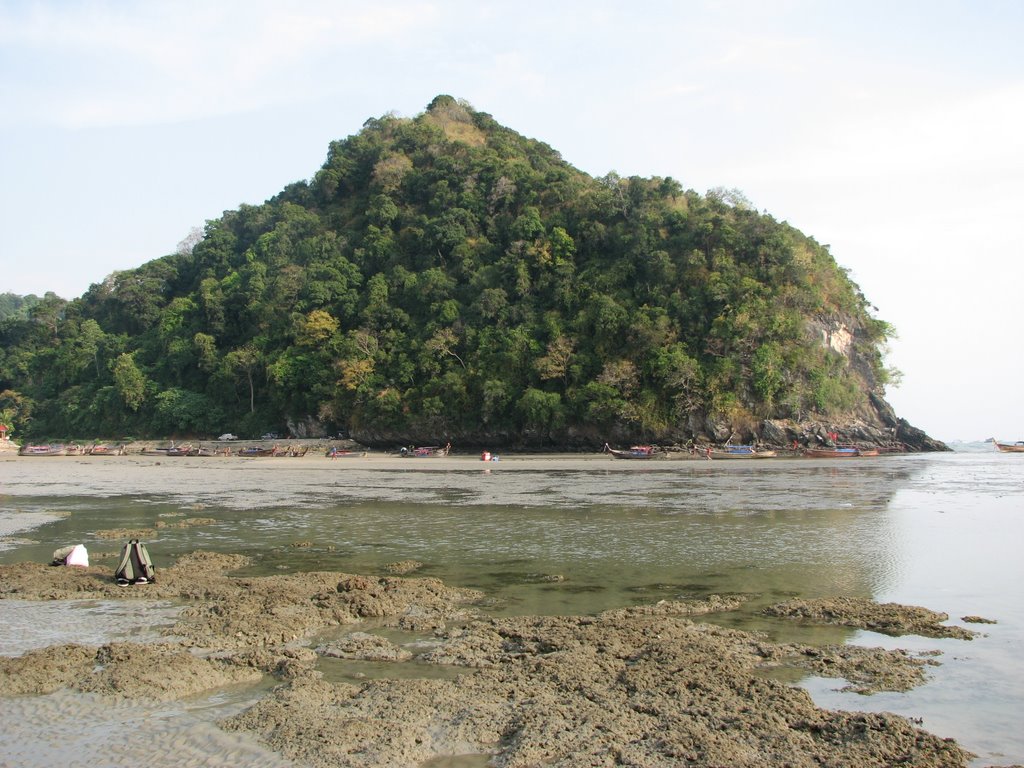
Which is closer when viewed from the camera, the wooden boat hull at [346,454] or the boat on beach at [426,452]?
the boat on beach at [426,452]

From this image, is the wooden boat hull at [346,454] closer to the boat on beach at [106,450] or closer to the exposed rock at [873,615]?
the boat on beach at [106,450]

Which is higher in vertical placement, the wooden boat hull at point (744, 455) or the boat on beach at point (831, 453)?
the boat on beach at point (831, 453)

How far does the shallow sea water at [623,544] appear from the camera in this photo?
769 cm

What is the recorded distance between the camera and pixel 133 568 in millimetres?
12680

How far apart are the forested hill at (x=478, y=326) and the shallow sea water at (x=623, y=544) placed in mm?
22986

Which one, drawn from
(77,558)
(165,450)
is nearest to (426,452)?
(165,450)

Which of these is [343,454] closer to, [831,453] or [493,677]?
[831,453]

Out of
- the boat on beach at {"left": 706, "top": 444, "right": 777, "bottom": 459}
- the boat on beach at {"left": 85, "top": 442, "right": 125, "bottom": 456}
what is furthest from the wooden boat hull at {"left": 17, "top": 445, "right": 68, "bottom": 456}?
the boat on beach at {"left": 706, "top": 444, "right": 777, "bottom": 459}

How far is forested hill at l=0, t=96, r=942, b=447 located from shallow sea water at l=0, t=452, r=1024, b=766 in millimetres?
22986

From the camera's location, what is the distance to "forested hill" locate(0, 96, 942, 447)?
198ft

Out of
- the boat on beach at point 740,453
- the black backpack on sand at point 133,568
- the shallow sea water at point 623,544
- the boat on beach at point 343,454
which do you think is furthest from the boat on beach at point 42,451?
the black backpack on sand at point 133,568

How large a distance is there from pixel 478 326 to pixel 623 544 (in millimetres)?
52241

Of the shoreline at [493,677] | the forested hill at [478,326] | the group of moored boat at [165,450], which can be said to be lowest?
the group of moored boat at [165,450]

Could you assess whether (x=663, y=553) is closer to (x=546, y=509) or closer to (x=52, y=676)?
(x=546, y=509)
